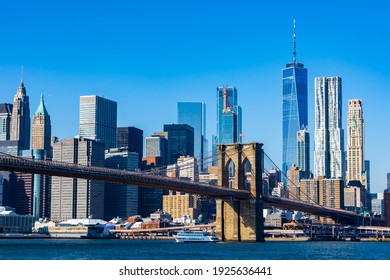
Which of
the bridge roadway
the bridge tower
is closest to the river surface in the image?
the bridge roadway

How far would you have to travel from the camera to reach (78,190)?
17988cm

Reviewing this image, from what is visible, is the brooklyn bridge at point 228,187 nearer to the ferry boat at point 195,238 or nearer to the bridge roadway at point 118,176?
the bridge roadway at point 118,176

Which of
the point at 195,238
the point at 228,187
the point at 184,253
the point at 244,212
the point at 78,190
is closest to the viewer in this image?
the point at 184,253

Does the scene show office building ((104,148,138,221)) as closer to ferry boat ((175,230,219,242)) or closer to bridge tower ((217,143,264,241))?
ferry boat ((175,230,219,242))

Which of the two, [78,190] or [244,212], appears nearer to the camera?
[244,212]

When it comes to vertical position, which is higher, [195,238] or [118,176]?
[118,176]

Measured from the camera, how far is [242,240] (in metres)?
73.6

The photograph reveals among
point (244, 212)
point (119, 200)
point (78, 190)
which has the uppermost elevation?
point (78, 190)

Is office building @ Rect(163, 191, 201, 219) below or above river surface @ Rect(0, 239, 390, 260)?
above

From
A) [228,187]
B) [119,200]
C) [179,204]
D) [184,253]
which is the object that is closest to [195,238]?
[228,187]

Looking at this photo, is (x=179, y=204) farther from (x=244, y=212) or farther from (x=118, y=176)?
(x=118, y=176)

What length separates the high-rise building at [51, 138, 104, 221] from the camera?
178m

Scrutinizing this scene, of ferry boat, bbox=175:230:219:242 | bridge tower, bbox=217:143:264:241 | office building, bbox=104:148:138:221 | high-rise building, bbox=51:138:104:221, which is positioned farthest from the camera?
office building, bbox=104:148:138:221

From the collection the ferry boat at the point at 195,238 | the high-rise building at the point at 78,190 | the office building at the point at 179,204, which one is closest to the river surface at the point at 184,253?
the ferry boat at the point at 195,238
